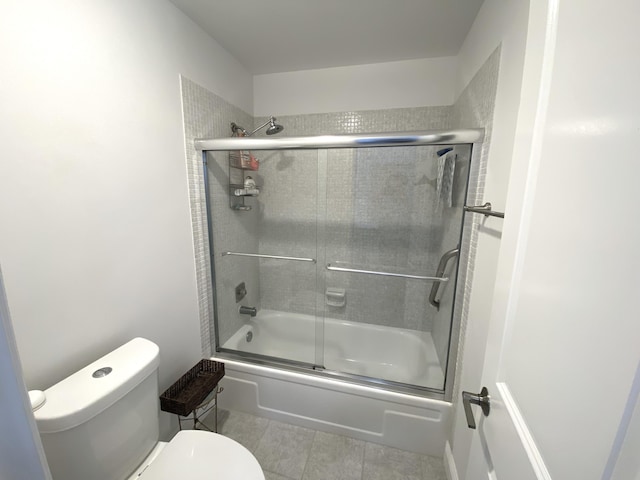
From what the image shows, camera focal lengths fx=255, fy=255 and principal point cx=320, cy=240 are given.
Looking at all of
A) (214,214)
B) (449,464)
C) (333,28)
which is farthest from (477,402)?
A: (333,28)

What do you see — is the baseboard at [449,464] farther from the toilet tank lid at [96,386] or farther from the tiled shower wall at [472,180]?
the toilet tank lid at [96,386]

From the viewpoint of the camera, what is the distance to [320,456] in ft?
4.81

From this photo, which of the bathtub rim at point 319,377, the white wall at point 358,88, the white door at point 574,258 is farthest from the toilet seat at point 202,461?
the white wall at point 358,88

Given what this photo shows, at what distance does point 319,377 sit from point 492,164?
146cm

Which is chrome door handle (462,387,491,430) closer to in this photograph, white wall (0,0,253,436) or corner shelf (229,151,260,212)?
white wall (0,0,253,436)

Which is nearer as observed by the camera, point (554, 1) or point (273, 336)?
point (554, 1)

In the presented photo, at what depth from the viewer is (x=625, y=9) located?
324 mm

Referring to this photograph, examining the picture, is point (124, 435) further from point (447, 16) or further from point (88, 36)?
point (447, 16)

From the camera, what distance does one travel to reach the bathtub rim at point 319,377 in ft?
4.76

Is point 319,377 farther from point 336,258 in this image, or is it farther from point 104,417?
point 104,417

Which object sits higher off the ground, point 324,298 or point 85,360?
point 85,360

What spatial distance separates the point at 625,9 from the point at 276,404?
6.67 ft

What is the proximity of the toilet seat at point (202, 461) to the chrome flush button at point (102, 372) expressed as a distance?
39 centimetres

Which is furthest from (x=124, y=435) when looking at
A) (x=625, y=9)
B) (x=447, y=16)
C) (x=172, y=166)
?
(x=447, y=16)
